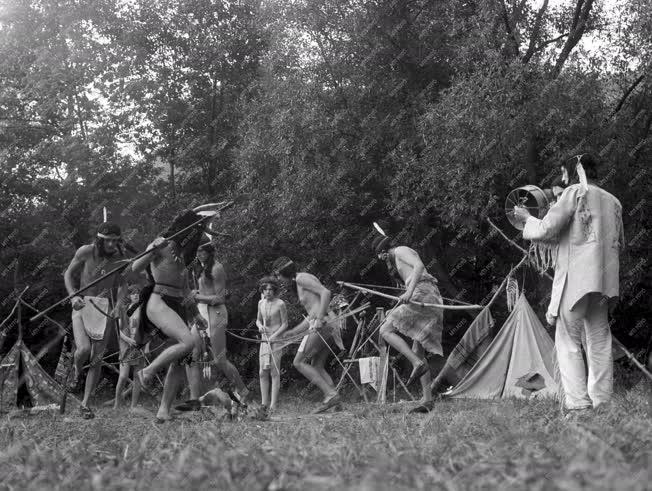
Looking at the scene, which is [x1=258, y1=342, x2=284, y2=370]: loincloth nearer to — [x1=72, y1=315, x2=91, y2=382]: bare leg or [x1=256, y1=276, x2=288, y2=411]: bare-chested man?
[x1=256, y1=276, x2=288, y2=411]: bare-chested man

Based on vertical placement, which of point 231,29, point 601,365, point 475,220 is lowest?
point 601,365

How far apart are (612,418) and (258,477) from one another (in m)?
2.60

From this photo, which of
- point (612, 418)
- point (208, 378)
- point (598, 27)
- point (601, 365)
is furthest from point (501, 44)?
point (612, 418)

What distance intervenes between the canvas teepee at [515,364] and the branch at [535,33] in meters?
5.99

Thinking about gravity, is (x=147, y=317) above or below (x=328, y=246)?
below

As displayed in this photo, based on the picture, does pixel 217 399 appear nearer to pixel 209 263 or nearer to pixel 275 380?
pixel 209 263

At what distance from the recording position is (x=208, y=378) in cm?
1203

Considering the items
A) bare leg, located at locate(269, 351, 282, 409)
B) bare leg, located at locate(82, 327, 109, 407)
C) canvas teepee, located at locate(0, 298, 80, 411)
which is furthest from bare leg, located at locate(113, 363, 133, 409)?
bare leg, located at locate(82, 327, 109, 407)

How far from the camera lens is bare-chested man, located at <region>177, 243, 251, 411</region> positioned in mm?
9578

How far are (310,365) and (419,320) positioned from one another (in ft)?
4.05

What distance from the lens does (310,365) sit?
9805mm

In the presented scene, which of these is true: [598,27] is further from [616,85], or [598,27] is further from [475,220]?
[475,220]

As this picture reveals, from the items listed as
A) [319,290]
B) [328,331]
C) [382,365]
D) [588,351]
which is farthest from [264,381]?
[588,351]

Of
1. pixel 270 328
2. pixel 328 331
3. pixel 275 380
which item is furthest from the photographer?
pixel 270 328
